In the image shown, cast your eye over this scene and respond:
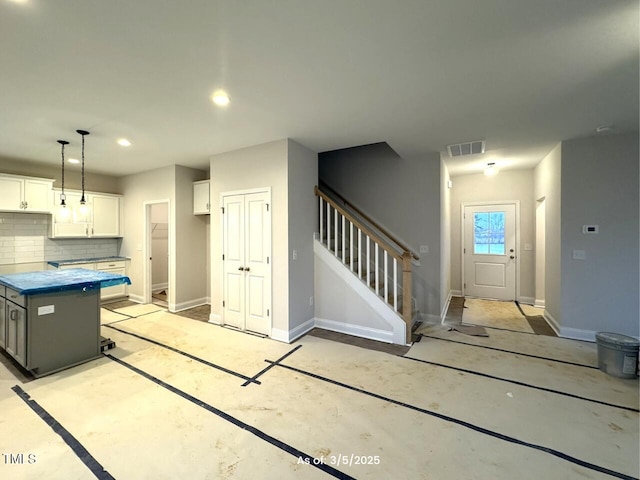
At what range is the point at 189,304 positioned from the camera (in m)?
5.39

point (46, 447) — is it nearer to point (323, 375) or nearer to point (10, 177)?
point (323, 375)

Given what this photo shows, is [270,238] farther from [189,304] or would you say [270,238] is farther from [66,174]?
[66,174]

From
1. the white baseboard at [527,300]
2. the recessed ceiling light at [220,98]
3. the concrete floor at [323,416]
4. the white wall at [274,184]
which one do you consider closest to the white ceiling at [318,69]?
the recessed ceiling light at [220,98]

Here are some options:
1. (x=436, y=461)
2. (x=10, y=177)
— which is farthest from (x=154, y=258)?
(x=436, y=461)

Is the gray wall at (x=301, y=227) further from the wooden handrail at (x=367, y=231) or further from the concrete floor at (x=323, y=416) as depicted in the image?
the concrete floor at (x=323, y=416)

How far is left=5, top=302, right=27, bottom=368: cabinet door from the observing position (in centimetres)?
282

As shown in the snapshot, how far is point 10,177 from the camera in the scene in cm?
464

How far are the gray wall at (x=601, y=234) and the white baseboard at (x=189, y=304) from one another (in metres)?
5.98

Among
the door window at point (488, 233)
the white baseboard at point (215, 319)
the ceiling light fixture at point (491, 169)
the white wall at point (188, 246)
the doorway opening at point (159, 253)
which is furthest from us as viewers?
the doorway opening at point (159, 253)

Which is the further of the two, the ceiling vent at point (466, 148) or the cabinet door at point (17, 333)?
the ceiling vent at point (466, 148)

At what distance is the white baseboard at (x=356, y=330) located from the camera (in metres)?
3.79

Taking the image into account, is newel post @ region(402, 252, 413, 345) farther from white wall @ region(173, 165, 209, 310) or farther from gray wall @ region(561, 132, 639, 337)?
white wall @ region(173, 165, 209, 310)

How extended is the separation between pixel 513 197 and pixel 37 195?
9.01 m

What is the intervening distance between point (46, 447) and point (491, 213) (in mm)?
7195
